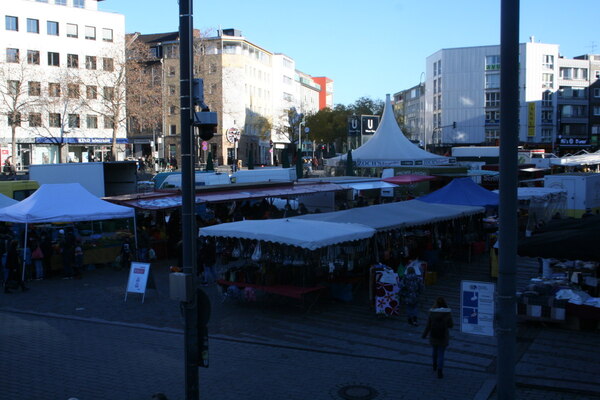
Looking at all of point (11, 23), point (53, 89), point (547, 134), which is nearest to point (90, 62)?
point (53, 89)

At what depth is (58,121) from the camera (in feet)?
180

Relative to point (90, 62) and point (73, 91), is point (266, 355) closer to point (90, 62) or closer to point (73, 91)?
point (73, 91)

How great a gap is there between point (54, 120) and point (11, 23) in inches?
383

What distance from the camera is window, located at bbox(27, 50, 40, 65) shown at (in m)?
55.4

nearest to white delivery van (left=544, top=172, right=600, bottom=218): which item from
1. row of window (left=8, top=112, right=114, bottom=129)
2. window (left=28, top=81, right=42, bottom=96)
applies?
row of window (left=8, top=112, right=114, bottom=129)

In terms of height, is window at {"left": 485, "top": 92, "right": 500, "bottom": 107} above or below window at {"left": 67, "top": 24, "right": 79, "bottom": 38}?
below

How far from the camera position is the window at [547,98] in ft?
274

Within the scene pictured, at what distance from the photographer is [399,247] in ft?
55.0

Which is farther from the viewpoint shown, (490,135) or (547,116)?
(547,116)

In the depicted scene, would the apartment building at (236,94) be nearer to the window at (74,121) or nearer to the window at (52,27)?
the window at (74,121)

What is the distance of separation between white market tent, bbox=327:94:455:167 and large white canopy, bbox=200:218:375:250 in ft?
67.1

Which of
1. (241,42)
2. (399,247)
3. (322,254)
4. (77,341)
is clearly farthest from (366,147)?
(241,42)

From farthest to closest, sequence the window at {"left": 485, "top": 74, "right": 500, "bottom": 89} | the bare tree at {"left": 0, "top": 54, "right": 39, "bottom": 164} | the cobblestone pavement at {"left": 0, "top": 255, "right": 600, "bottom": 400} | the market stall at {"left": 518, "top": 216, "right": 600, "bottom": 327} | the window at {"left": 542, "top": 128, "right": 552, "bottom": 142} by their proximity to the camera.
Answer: the window at {"left": 542, "top": 128, "right": 552, "bottom": 142}, the window at {"left": 485, "top": 74, "right": 500, "bottom": 89}, the bare tree at {"left": 0, "top": 54, "right": 39, "bottom": 164}, the market stall at {"left": 518, "top": 216, "right": 600, "bottom": 327}, the cobblestone pavement at {"left": 0, "top": 255, "right": 600, "bottom": 400}

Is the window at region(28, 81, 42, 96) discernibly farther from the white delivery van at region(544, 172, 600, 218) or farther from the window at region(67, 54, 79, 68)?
the white delivery van at region(544, 172, 600, 218)
